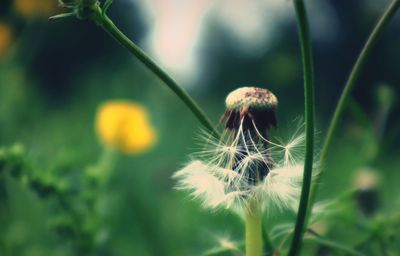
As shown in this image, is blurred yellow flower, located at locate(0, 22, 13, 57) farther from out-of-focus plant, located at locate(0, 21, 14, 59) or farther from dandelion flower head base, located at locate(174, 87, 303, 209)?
dandelion flower head base, located at locate(174, 87, 303, 209)

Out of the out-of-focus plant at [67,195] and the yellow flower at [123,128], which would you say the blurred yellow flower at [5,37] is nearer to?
the yellow flower at [123,128]

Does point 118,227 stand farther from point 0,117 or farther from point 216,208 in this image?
point 216,208

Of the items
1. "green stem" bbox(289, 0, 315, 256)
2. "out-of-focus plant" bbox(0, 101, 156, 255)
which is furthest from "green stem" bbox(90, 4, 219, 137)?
"out-of-focus plant" bbox(0, 101, 156, 255)

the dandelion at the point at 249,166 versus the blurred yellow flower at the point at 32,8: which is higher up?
the blurred yellow flower at the point at 32,8

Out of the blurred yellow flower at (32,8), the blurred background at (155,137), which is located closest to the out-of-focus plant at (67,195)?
the blurred background at (155,137)

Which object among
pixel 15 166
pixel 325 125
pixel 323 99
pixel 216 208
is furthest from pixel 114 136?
pixel 323 99

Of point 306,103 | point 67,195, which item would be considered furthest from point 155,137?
point 306,103

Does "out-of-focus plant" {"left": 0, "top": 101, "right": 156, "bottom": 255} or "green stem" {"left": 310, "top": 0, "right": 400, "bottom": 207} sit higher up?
"out-of-focus plant" {"left": 0, "top": 101, "right": 156, "bottom": 255}
